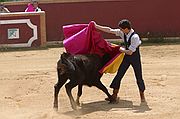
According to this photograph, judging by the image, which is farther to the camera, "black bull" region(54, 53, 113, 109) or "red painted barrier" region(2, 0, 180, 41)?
"red painted barrier" region(2, 0, 180, 41)

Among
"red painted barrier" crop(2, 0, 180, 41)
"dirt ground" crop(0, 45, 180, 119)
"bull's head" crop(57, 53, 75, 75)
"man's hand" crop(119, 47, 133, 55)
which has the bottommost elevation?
"dirt ground" crop(0, 45, 180, 119)

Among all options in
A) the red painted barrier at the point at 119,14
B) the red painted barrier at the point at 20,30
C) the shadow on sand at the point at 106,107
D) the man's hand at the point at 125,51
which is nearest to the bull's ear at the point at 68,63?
the shadow on sand at the point at 106,107

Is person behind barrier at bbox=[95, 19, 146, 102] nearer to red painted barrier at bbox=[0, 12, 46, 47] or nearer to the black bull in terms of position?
the black bull

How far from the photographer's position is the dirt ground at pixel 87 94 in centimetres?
649

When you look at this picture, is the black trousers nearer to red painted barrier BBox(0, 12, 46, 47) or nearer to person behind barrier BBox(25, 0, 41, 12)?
red painted barrier BBox(0, 12, 46, 47)

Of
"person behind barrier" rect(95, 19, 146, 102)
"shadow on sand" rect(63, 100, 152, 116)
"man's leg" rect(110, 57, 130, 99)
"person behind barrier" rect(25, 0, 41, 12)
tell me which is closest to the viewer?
"shadow on sand" rect(63, 100, 152, 116)

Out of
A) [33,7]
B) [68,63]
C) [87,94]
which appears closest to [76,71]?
[68,63]

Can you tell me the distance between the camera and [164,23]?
16.2m

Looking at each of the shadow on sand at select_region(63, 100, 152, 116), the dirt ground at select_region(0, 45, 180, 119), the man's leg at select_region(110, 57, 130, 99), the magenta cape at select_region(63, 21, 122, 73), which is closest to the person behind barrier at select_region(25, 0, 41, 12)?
the dirt ground at select_region(0, 45, 180, 119)

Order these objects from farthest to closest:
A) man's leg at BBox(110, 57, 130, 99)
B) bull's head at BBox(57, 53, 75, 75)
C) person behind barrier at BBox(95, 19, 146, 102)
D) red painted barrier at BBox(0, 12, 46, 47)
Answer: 1. red painted barrier at BBox(0, 12, 46, 47)
2. man's leg at BBox(110, 57, 130, 99)
3. person behind barrier at BBox(95, 19, 146, 102)
4. bull's head at BBox(57, 53, 75, 75)

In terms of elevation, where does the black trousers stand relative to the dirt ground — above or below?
above

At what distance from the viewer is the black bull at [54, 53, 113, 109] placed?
649 centimetres

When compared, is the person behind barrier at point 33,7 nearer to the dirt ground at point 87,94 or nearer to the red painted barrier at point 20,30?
the red painted barrier at point 20,30

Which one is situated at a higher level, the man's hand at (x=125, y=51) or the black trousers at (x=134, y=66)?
the man's hand at (x=125, y=51)
